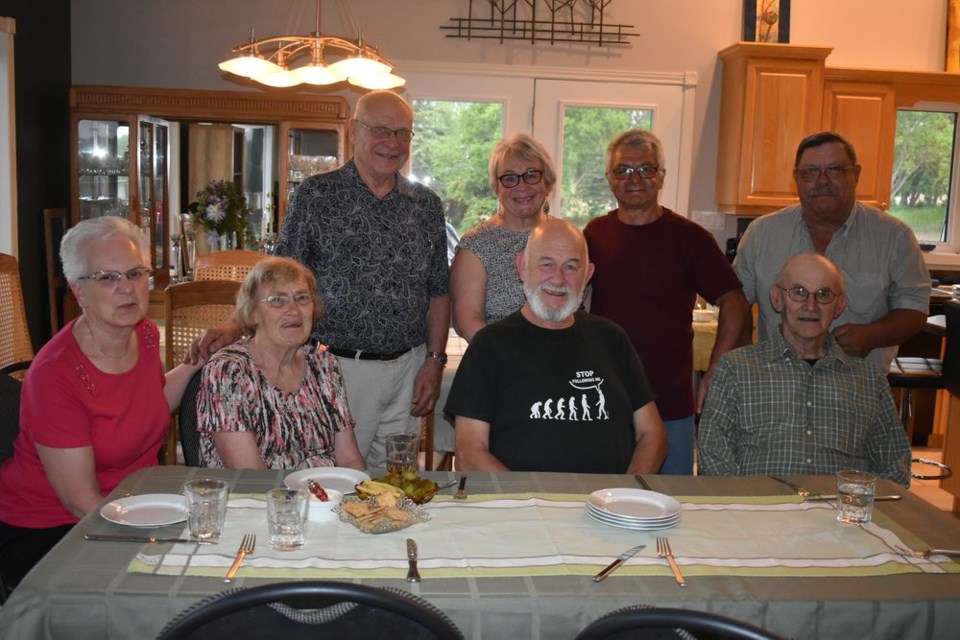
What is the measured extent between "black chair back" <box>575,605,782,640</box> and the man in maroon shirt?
1943 millimetres

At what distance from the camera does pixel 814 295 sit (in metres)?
2.49

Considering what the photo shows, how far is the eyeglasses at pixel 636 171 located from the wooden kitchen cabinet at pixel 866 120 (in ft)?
11.5

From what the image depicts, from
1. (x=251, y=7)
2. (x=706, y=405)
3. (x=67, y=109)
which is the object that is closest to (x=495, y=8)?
(x=251, y=7)

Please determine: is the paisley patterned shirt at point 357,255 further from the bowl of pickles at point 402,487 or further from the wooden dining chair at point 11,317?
the wooden dining chair at point 11,317

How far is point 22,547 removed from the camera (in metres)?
2.16

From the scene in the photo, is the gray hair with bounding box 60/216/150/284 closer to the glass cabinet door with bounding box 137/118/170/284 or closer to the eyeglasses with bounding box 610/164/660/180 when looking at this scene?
the eyeglasses with bounding box 610/164/660/180

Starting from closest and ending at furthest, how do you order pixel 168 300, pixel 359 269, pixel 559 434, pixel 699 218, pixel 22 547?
pixel 22 547 < pixel 559 434 < pixel 359 269 < pixel 168 300 < pixel 699 218

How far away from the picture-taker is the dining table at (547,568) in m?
1.45

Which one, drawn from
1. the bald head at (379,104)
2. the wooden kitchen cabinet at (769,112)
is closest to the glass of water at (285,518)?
the bald head at (379,104)

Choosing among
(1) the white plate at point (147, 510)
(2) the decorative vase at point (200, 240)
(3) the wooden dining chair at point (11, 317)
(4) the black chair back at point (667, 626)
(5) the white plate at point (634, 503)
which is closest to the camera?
(4) the black chair back at point (667, 626)

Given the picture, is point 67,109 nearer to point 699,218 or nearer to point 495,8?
point 495,8

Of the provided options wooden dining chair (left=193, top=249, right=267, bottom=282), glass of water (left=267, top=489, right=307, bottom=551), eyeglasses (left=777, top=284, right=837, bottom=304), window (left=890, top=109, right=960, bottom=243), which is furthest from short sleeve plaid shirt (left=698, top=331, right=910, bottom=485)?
window (left=890, top=109, right=960, bottom=243)

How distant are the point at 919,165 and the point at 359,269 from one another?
16.6 feet

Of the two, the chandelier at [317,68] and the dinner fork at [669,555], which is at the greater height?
the chandelier at [317,68]
